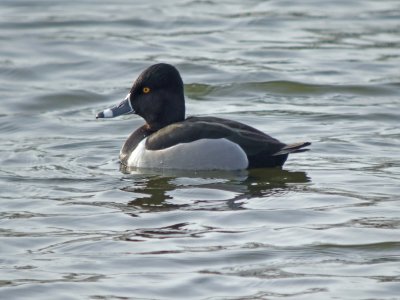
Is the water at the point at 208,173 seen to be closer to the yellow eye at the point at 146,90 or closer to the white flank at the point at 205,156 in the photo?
the white flank at the point at 205,156

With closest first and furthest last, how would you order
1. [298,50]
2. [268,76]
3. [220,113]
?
[220,113] → [268,76] → [298,50]

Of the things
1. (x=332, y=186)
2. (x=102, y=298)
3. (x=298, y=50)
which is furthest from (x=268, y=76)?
(x=102, y=298)

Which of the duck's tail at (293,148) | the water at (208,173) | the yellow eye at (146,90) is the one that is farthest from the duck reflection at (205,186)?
the yellow eye at (146,90)

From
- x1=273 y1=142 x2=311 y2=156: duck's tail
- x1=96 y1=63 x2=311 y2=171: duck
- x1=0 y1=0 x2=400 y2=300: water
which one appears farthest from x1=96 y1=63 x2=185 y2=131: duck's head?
x1=273 y1=142 x2=311 y2=156: duck's tail

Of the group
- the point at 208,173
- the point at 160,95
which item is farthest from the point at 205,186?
the point at 160,95

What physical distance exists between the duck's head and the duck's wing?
23.0 inches

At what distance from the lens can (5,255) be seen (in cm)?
998

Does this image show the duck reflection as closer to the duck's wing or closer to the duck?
the duck

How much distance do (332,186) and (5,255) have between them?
3552 mm

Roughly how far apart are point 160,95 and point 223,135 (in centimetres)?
102

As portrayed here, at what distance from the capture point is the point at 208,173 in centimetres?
1288

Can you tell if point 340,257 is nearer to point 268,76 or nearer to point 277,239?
point 277,239

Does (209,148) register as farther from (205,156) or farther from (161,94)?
(161,94)

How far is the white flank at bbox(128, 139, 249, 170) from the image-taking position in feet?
42.2
